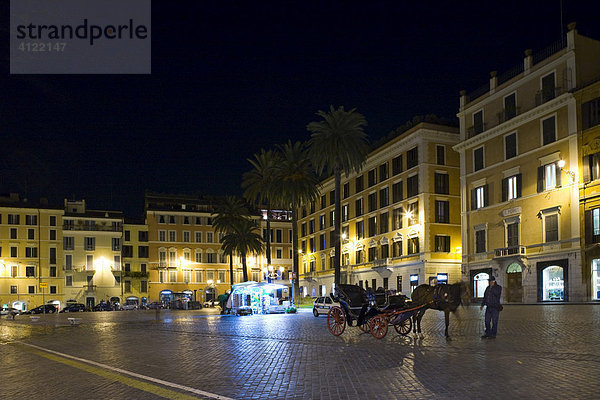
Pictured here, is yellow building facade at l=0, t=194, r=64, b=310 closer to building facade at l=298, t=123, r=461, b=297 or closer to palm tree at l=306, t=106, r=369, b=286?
building facade at l=298, t=123, r=461, b=297

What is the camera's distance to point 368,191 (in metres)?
A: 72.8

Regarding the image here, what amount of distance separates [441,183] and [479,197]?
29.0 feet

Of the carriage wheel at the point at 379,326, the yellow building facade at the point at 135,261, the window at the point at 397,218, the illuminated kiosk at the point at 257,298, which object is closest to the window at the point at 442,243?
the window at the point at 397,218

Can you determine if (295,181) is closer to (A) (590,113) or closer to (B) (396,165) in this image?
(B) (396,165)

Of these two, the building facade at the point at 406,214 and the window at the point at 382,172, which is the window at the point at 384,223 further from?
the window at the point at 382,172

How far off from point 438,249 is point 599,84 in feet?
80.8

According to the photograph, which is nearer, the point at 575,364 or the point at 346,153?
→ the point at 575,364

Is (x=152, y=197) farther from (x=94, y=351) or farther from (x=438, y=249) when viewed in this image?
(x=94, y=351)

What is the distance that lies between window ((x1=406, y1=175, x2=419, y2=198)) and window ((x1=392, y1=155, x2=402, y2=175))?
8.39 ft

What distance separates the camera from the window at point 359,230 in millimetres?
74275

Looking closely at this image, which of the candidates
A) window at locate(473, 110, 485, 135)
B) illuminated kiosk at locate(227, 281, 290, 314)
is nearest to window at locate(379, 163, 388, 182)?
window at locate(473, 110, 485, 135)

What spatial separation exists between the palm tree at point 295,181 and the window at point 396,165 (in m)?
9.14

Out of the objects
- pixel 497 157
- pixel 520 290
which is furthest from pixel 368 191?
pixel 520 290

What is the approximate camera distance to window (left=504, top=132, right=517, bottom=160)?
161 feet
